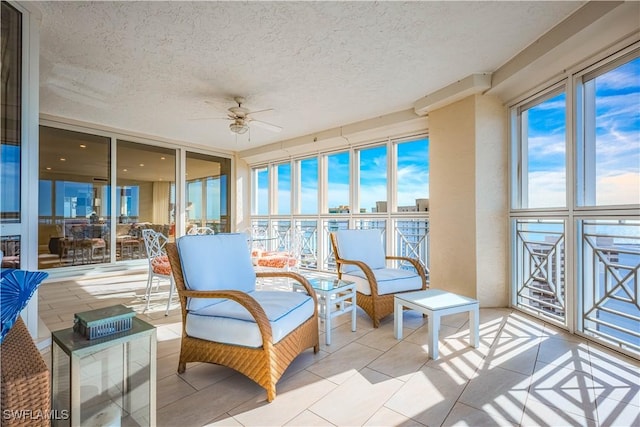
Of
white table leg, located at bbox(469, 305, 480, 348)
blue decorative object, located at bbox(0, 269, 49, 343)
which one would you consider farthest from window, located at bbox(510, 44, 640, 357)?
blue decorative object, located at bbox(0, 269, 49, 343)

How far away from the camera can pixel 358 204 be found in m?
5.25

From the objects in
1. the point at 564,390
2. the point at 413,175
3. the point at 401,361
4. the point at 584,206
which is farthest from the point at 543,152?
the point at 401,361

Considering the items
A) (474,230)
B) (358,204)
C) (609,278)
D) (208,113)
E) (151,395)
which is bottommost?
(151,395)

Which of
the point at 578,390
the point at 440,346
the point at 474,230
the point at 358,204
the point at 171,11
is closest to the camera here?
the point at 578,390

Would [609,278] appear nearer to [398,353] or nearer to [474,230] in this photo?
[474,230]

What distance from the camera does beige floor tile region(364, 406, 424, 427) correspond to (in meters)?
1.52

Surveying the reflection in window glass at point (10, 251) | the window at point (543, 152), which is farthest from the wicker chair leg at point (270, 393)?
the window at point (543, 152)

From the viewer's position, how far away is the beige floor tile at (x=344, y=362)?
2.00 m

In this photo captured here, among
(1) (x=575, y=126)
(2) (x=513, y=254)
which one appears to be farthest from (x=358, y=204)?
(1) (x=575, y=126)

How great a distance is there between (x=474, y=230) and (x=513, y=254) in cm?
51

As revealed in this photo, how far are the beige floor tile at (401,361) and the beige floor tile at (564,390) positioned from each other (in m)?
0.65

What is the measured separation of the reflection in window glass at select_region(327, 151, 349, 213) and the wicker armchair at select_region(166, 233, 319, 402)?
3250 mm

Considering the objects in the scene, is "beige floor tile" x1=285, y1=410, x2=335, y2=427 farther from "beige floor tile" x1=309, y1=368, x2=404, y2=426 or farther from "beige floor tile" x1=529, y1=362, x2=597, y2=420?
"beige floor tile" x1=529, y1=362, x2=597, y2=420

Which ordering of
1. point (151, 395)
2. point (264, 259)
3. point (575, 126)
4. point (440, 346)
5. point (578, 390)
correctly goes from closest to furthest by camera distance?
1. point (151, 395)
2. point (578, 390)
3. point (440, 346)
4. point (575, 126)
5. point (264, 259)
